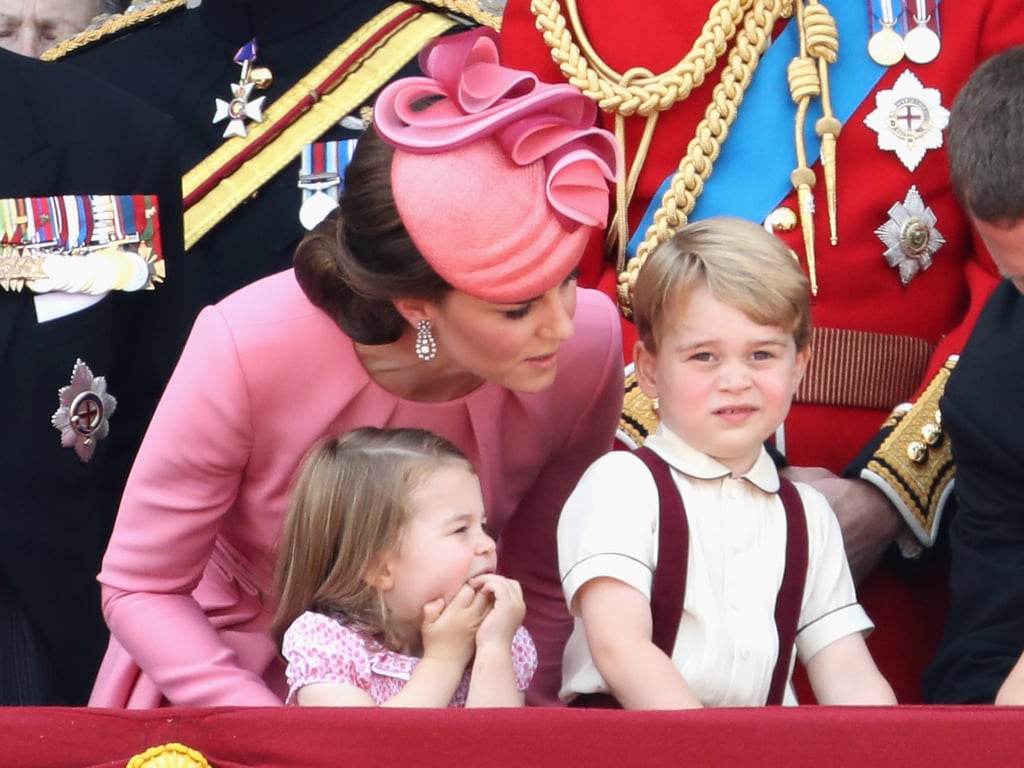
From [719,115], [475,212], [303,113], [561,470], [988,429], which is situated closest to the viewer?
[475,212]

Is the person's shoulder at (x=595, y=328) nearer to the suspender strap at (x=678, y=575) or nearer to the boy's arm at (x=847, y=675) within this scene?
the suspender strap at (x=678, y=575)

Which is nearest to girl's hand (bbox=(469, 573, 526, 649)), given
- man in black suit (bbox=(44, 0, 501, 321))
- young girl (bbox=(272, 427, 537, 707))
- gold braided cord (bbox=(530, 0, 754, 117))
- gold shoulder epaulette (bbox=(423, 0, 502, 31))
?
young girl (bbox=(272, 427, 537, 707))

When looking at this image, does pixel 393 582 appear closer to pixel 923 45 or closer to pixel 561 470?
pixel 561 470

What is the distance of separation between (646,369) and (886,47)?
602mm

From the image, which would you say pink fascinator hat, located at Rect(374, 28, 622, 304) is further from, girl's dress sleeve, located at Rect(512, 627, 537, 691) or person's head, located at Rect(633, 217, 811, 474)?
girl's dress sleeve, located at Rect(512, 627, 537, 691)

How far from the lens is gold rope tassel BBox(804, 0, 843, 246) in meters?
2.47

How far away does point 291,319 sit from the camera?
2.20 metres

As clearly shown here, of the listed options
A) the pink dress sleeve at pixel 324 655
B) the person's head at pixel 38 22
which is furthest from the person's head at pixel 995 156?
the person's head at pixel 38 22

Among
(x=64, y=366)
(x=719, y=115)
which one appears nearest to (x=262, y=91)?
(x=64, y=366)

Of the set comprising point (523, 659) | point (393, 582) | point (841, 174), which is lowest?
point (523, 659)

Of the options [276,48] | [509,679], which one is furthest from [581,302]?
[276,48]

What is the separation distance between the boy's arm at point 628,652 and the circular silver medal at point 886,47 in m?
0.84

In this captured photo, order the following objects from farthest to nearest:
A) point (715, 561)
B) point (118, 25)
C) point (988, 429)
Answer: point (118, 25)
point (988, 429)
point (715, 561)

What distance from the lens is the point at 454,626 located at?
203 cm
